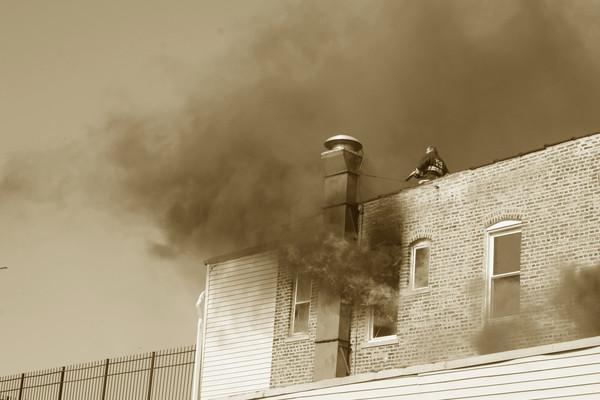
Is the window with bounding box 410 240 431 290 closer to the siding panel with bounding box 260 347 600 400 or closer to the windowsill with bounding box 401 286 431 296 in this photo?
the windowsill with bounding box 401 286 431 296

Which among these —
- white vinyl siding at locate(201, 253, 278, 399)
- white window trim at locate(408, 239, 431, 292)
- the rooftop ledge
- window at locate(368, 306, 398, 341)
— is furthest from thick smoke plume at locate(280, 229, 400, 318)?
the rooftop ledge

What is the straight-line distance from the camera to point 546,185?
701 inches

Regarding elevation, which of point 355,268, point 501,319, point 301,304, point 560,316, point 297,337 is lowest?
point 560,316

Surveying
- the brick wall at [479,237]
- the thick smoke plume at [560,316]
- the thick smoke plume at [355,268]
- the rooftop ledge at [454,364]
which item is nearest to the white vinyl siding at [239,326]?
the thick smoke plume at [355,268]

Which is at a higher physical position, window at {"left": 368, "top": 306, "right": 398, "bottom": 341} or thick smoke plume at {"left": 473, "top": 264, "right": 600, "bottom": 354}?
window at {"left": 368, "top": 306, "right": 398, "bottom": 341}

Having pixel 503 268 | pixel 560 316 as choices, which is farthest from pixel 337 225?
pixel 560 316

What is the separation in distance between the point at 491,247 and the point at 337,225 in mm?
3652

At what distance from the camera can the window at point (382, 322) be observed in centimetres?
1992

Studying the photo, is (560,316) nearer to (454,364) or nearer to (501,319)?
(501,319)

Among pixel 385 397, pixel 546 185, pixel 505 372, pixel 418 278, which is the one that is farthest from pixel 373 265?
pixel 505 372

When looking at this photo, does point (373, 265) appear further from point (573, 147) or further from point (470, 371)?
point (470, 371)

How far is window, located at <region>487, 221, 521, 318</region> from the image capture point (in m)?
18.1

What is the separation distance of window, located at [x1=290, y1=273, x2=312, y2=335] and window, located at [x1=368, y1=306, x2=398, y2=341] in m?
1.72

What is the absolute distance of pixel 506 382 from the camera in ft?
43.3
